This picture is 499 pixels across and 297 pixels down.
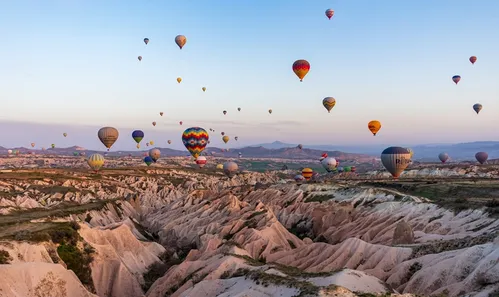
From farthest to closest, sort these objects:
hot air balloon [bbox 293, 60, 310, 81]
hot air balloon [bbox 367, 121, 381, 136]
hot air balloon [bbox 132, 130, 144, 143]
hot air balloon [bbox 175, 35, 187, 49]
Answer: hot air balloon [bbox 132, 130, 144, 143], hot air balloon [bbox 175, 35, 187, 49], hot air balloon [bbox 367, 121, 381, 136], hot air balloon [bbox 293, 60, 310, 81]

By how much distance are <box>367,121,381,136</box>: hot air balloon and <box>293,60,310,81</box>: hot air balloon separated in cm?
2741

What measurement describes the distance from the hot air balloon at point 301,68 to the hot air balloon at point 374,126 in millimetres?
27413

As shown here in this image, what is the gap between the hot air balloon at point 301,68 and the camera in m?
84.1

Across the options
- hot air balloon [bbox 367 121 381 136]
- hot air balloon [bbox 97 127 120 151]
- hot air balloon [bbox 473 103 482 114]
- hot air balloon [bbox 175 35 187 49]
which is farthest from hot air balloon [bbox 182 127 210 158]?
hot air balloon [bbox 473 103 482 114]

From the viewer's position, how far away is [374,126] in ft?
333

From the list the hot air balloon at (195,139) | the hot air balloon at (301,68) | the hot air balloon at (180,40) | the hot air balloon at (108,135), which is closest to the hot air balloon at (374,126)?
the hot air balloon at (301,68)

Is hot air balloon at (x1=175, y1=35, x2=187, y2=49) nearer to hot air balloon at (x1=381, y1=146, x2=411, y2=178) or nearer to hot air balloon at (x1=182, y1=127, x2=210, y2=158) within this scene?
hot air balloon at (x1=182, y1=127, x2=210, y2=158)

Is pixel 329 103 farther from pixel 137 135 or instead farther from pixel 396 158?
pixel 137 135

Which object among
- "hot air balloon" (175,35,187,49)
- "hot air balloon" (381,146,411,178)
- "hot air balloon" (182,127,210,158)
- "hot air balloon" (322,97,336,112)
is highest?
"hot air balloon" (175,35,187,49)

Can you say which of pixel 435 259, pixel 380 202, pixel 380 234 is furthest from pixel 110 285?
pixel 380 202

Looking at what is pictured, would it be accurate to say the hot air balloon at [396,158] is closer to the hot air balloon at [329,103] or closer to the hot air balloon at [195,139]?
the hot air balloon at [329,103]

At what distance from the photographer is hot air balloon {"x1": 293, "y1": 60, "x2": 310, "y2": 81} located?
84125 mm

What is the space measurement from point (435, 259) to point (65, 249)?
33974mm

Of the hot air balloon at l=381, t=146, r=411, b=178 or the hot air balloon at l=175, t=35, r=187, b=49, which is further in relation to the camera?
the hot air balloon at l=175, t=35, r=187, b=49
